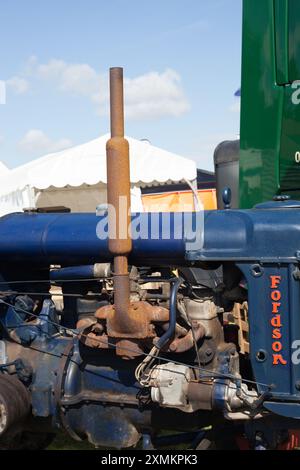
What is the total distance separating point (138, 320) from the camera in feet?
8.90

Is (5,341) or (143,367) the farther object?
(5,341)

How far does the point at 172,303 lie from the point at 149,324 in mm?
136

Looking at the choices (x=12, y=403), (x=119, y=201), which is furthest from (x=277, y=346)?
(x=12, y=403)

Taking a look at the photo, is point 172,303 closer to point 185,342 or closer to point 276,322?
point 185,342

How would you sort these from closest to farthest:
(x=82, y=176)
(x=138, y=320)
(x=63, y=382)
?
(x=138, y=320) < (x=63, y=382) < (x=82, y=176)

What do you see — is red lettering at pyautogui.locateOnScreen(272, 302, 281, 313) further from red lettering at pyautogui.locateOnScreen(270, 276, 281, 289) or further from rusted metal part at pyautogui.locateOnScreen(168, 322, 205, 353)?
rusted metal part at pyautogui.locateOnScreen(168, 322, 205, 353)

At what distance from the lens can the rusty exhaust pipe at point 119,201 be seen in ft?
8.61

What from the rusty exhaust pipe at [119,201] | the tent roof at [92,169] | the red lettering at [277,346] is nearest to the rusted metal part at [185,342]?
the rusty exhaust pipe at [119,201]

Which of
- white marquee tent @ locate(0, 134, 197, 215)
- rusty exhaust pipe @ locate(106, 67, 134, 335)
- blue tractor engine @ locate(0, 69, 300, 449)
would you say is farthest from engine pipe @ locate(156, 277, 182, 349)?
white marquee tent @ locate(0, 134, 197, 215)

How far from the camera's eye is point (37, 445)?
3617 mm

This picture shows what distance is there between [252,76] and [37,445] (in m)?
2.35

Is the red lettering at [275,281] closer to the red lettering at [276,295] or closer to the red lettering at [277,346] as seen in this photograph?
the red lettering at [276,295]
